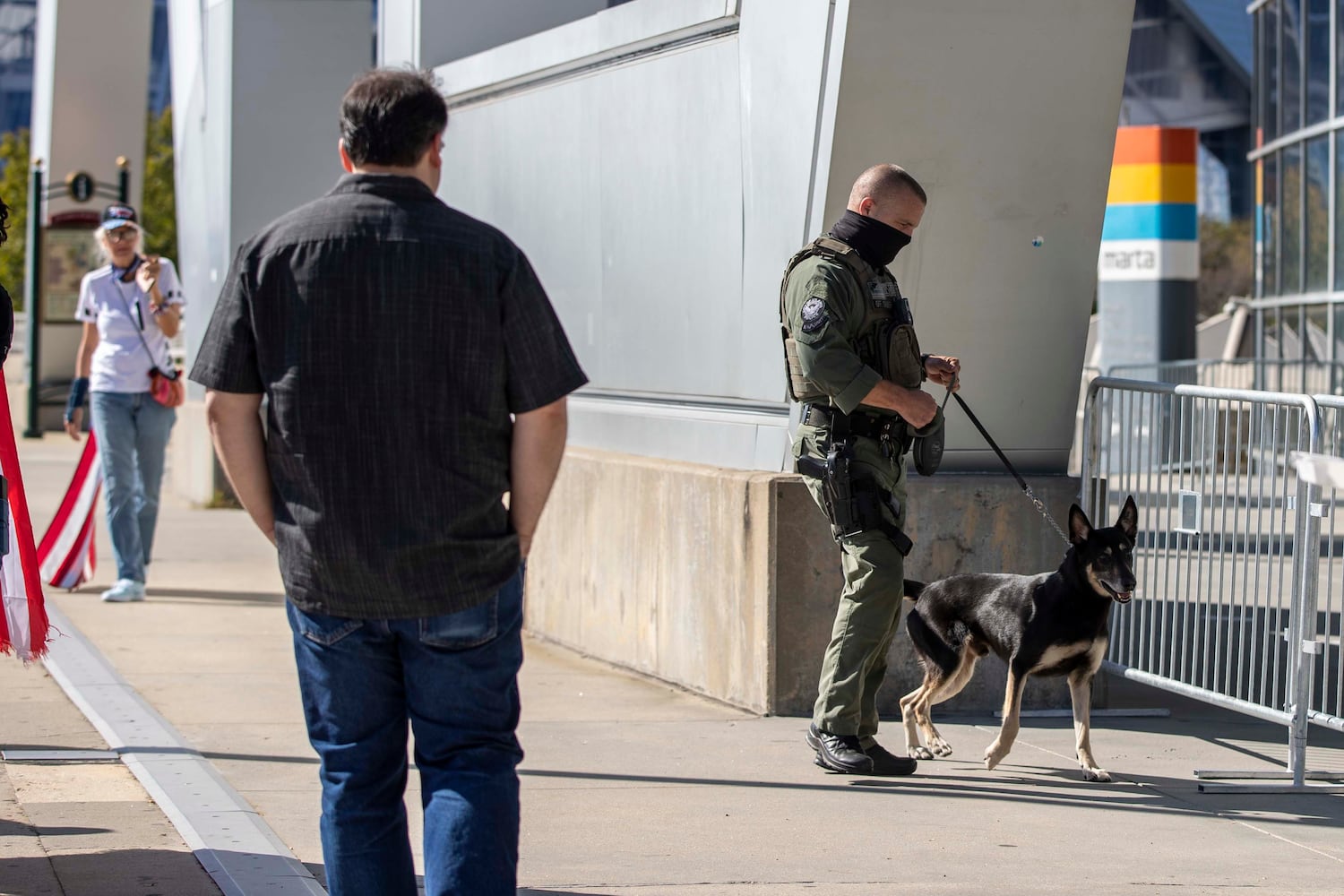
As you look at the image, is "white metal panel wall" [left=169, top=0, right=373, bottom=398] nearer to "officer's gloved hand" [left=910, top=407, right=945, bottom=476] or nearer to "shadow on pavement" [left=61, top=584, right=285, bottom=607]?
"shadow on pavement" [left=61, top=584, right=285, bottom=607]

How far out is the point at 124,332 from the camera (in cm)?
933

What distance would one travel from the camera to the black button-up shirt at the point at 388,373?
3.26m

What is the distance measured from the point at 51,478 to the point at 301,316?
13184mm

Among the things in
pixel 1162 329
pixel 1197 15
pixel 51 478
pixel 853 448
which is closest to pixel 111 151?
pixel 51 478

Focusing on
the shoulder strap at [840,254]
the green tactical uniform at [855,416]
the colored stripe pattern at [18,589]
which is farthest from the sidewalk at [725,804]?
the shoulder strap at [840,254]

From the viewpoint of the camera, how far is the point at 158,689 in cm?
726

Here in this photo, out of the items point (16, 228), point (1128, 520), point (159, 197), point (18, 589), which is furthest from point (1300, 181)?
point (159, 197)

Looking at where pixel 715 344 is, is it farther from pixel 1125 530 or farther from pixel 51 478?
pixel 51 478

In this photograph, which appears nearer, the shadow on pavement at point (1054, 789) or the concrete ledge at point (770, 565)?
the shadow on pavement at point (1054, 789)

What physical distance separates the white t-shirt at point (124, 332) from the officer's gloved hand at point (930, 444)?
4861mm

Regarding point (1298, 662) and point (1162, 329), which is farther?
point (1162, 329)

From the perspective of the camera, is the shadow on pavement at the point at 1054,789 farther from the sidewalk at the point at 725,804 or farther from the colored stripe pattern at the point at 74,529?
the colored stripe pattern at the point at 74,529

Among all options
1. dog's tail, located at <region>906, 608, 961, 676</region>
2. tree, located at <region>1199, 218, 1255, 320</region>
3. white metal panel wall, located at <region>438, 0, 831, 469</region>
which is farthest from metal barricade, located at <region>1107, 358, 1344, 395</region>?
tree, located at <region>1199, 218, 1255, 320</region>

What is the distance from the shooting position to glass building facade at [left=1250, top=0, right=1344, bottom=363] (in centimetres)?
2006
